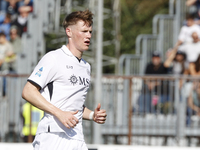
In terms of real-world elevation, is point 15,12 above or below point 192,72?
above

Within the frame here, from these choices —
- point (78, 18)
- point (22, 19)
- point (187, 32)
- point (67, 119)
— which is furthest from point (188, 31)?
point (67, 119)

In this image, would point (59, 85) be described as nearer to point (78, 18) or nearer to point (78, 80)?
point (78, 80)

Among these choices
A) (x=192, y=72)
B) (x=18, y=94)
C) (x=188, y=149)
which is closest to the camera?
(x=188, y=149)

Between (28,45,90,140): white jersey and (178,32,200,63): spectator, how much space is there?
259 inches

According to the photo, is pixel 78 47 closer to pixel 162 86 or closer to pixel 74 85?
pixel 74 85

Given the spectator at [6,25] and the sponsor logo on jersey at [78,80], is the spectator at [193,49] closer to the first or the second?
the spectator at [6,25]

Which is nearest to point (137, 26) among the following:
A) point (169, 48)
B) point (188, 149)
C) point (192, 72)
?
point (169, 48)

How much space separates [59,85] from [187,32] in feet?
24.2

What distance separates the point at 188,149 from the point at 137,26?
24320mm

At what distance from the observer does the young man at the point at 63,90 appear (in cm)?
324

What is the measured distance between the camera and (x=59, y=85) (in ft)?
11.2

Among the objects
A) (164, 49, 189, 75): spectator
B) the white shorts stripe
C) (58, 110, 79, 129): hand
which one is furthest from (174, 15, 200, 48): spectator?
(58, 110, 79, 129): hand

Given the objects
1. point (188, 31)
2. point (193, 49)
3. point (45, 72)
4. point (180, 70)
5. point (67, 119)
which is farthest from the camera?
point (188, 31)

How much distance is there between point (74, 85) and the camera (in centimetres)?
345
